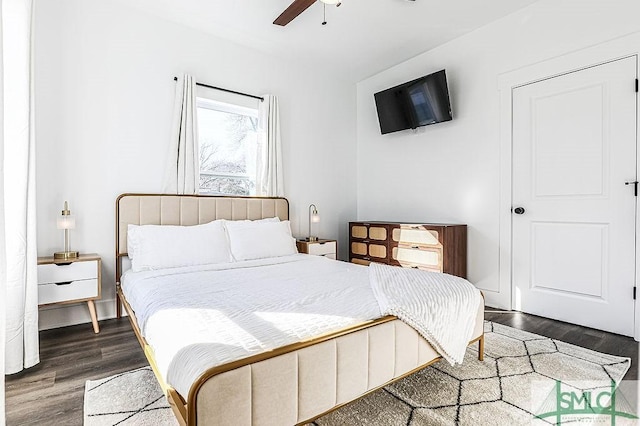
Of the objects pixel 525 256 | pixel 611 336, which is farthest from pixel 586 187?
pixel 611 336

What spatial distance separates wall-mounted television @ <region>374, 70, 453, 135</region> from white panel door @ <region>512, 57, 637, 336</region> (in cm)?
74

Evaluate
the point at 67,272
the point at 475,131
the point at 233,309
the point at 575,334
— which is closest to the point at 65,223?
the point at 67,272

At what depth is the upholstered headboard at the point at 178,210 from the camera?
126 inches

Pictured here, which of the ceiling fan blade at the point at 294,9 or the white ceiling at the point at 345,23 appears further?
the white ceiling at the point at 345,23

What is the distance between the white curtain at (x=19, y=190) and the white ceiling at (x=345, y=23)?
4.32ft

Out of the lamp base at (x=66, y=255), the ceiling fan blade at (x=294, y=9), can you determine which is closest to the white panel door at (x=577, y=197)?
the ceiling fan blade at (x=294, y=9)

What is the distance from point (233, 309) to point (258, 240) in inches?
66.6

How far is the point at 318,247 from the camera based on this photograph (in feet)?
14.0

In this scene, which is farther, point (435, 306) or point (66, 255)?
point (66, 255)

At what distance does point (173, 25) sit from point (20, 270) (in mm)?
2708

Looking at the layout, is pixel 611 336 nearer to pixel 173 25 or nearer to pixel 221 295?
pixel 221 295

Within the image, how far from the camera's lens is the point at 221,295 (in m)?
2.00

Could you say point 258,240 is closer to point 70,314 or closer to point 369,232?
point 369,232

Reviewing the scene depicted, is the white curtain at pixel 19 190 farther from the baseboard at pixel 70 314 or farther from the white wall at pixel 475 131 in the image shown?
the white wall at pixel 475 131
